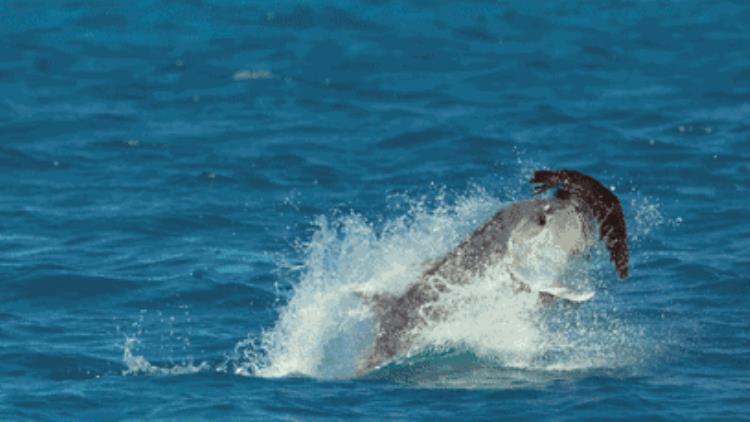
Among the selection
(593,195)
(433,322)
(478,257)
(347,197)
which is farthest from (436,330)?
(347,197)

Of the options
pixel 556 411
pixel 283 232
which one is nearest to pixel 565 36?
pixel 283 232

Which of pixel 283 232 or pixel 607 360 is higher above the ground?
pixel 283 232

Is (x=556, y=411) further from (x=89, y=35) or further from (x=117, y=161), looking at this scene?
(x=89, y=35)

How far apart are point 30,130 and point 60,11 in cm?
774

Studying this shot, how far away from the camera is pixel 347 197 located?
1722 centimetres

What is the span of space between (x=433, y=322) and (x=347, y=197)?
19.1ft

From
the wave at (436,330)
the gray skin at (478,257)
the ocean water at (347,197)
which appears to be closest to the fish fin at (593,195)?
the gray skin at (478,257)

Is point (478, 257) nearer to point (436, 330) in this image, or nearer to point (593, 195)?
point (436, 330)

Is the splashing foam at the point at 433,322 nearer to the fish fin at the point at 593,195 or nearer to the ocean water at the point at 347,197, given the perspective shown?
the ocean water at the point at 347,197

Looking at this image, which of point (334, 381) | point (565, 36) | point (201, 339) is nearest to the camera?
point (334, 381)

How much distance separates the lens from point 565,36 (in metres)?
25.5

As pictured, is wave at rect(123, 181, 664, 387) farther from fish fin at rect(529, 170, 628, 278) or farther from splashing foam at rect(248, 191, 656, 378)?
fish fin at rect(529, 170, 628, 278)

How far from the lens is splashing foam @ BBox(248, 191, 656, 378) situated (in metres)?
11.5

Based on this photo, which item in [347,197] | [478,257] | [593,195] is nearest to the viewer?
[593,195]
